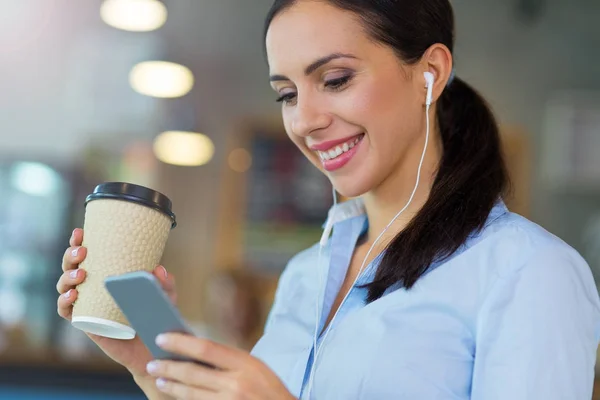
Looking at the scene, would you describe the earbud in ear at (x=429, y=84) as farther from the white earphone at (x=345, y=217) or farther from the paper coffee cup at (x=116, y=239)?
the paper coffee cup at (x=116, y=239)

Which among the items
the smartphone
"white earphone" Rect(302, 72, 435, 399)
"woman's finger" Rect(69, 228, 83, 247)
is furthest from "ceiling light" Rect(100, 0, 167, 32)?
the smartphone

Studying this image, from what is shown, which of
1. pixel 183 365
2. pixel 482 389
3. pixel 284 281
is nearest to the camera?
pixel 183 365

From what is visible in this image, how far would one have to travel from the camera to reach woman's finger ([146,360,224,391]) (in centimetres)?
88

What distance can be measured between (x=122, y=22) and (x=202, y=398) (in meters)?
3.20

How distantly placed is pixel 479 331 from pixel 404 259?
0.59ft

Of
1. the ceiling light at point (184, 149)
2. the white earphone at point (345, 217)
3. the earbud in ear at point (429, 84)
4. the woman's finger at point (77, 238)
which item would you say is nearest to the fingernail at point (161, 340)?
the woman's finger at point (77, 238)

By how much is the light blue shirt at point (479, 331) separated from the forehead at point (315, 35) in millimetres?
336

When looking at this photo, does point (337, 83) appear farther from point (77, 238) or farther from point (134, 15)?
point (134, 15)

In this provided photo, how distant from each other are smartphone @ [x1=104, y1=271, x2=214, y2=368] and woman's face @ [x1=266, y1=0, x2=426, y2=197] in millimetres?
485

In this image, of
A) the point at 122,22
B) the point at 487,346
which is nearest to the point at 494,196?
the point at 487,346

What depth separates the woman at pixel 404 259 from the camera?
3.42ft

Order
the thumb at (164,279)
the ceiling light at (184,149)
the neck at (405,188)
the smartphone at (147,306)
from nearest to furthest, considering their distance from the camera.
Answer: the smartphone at (147,306)
the thumb at (164,279)
the neck at (405,188)
the ceiling light at (184,149)

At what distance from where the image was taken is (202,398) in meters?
0.88

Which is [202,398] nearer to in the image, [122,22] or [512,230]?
[512,230]
